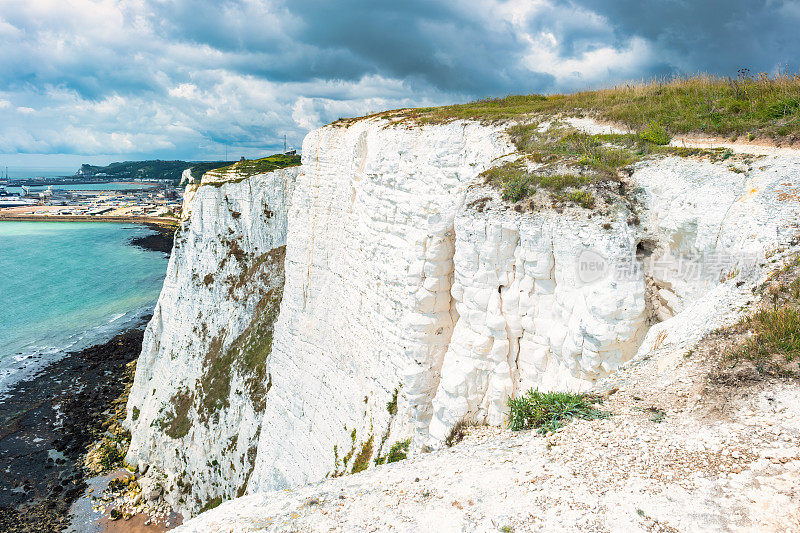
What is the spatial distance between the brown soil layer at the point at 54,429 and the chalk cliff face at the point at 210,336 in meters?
4.25

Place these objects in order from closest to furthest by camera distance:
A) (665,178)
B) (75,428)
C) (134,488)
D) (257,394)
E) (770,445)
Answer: (770,445) < (665,178) < (257,394) < (134,488) < (75,428)

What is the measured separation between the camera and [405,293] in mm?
12875

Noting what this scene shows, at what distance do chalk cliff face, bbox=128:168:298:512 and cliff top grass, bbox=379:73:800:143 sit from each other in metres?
16.5

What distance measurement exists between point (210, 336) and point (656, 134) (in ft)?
88.7

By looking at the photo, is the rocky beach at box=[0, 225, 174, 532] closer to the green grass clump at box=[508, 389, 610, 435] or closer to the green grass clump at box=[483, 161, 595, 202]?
the green grass clump at box=[508, 389, 610, 435]

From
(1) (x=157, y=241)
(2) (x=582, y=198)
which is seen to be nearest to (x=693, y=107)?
(2) (x=582, y=198)

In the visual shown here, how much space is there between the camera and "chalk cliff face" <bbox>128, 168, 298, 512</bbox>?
24.3m

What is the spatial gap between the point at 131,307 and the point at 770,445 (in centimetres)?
6154

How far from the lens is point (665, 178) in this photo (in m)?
8.35

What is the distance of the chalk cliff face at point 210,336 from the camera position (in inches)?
956

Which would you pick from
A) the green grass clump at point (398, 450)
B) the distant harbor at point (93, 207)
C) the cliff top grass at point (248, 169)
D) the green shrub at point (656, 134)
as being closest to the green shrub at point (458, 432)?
the green grass clump at point (398, 450)

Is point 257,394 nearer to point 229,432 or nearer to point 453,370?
point 229,432

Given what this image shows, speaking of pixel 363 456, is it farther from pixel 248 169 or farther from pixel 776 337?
pixel 248 169

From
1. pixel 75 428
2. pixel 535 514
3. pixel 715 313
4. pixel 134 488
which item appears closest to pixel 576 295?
pixel 715 313
